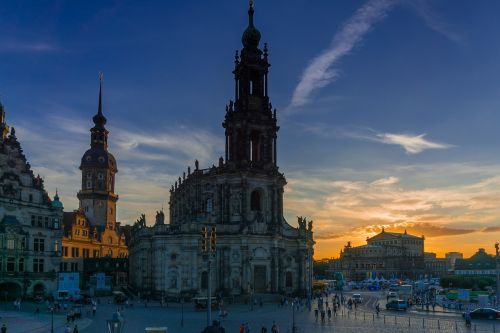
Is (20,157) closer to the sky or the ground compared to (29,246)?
closer to the sky

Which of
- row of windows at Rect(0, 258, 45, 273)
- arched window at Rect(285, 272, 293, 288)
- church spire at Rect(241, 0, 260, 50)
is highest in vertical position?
church spire at Rect(241, 0, 260, 50)

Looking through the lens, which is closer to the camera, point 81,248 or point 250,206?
point 250,206

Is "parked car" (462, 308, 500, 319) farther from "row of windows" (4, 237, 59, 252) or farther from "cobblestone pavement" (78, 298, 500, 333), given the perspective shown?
"row of windows" (4, 237, 59, 252)

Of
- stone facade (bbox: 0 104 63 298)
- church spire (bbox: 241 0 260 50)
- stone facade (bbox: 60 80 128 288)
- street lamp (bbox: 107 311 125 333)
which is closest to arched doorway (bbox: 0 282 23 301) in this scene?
stone facade (bbox: 0 104 63 298)

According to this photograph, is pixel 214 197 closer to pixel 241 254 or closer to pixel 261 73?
pixel 241 254

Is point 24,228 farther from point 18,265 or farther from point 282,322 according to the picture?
point 282,322

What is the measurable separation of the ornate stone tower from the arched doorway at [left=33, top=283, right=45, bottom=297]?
43.0 meters

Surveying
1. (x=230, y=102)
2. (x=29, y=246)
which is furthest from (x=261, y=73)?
(x=29, y=246)

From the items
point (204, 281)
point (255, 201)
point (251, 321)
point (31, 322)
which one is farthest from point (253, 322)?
point (255, 201)

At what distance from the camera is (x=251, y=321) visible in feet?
177

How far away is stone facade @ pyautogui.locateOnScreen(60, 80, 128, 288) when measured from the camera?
118m

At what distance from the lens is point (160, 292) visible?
7950 cm

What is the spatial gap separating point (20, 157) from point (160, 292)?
28169mm

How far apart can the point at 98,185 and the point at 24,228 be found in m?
47.9
